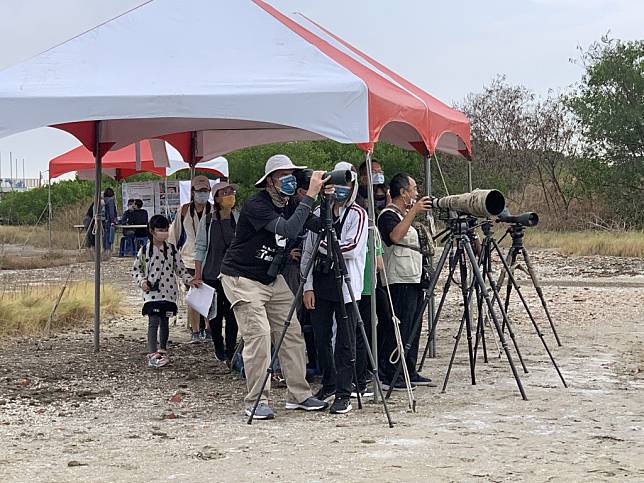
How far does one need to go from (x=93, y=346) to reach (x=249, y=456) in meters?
5.05

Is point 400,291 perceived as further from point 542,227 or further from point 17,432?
point 542,227

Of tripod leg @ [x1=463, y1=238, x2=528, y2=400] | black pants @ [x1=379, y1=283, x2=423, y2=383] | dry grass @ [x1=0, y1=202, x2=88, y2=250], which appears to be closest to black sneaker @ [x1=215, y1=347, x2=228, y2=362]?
black pants @ [x1=379, y1=283, x2=423, y2=383]

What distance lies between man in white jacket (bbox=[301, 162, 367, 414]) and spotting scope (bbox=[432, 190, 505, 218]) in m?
0.82

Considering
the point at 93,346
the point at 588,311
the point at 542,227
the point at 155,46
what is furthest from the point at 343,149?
the point at 155,46

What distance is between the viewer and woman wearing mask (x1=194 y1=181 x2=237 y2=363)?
941 centimetres

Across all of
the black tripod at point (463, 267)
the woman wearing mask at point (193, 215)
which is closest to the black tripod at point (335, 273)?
the black tripod at point (463, 267)

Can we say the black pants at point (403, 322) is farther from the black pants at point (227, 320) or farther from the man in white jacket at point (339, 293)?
the black pants at point (227, 320)

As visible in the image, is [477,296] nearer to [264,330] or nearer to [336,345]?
[336,345]

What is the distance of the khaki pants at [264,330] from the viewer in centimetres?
736

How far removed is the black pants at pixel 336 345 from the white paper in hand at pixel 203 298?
192 cm

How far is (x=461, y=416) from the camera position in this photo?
7445 millimetres

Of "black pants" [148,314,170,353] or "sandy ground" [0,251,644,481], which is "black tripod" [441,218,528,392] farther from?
"black pants" [148,314,170,353]

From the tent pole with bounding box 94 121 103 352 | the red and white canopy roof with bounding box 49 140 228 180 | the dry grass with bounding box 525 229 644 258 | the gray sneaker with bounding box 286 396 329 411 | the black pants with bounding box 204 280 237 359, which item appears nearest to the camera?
the gray sneaker with bounding box 286 396 329 411

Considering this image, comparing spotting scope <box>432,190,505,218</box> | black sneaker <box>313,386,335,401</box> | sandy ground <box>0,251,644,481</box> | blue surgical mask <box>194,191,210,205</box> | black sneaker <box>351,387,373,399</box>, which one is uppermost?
blue surgical mask <box>194,191,210,205</box>
